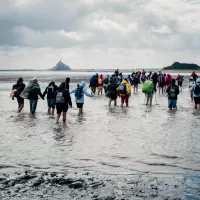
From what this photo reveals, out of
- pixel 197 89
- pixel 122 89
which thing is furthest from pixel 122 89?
pixel 197 89

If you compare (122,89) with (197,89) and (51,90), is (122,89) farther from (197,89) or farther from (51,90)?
(51,90)

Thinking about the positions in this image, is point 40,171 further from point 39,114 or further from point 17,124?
point 39,114

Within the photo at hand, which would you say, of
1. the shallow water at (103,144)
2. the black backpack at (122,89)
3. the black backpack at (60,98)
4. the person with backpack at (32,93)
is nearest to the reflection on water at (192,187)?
the shallow water at (103,144)

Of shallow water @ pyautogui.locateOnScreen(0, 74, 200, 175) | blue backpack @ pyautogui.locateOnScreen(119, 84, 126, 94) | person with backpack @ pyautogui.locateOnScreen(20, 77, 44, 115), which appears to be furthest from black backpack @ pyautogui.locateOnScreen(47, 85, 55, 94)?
blue backpack @ pyautogui.locateOnScreen(119, 84, 126, 94)

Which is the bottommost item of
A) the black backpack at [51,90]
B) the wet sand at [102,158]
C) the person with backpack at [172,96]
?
the wet sand at [102,158]

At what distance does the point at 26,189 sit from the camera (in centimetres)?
636

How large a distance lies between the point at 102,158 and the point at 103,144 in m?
1.53

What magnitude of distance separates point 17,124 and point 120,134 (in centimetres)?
438

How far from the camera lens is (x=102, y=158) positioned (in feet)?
28.0

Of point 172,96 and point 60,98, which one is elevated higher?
point 60,98

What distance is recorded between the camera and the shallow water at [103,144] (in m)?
7.89

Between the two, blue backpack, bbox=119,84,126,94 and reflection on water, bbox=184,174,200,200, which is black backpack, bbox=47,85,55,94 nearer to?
blue backpack, bbox=119,84,126,94

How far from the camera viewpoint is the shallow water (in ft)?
25.9

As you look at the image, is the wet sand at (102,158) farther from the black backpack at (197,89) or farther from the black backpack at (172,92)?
the black backpack at (197,89)
